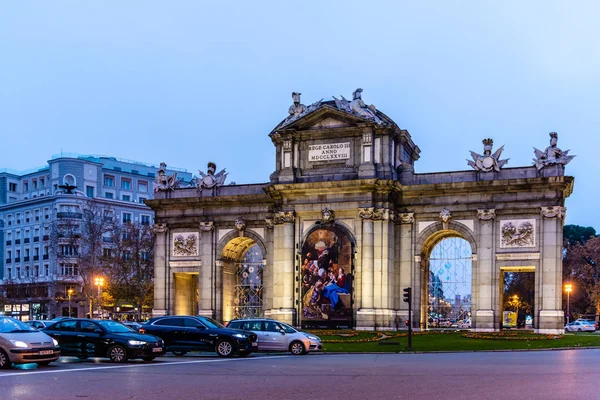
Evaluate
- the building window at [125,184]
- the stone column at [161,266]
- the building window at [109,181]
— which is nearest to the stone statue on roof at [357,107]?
the stone column at [161,266]

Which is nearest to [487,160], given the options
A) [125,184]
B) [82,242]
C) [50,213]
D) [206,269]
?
[206,269]

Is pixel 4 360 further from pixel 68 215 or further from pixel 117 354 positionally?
pixel 68 215

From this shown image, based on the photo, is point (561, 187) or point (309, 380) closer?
point (309, 380)

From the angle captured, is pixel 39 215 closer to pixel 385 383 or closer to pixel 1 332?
pixel 1 332

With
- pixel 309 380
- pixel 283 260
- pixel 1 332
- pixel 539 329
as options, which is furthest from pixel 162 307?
pixel 309 380

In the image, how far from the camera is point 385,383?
20281 millimetres

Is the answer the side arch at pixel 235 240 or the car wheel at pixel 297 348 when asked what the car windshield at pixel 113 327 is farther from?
the side arch at pixel 235 240

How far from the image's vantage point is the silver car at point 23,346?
80.0 feet

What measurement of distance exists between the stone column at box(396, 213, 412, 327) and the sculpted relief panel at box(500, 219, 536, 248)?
571 centimetres

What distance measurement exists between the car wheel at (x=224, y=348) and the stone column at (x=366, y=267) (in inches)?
767

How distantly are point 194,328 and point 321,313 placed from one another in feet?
66.0

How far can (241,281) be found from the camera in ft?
196

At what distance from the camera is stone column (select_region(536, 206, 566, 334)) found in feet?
160

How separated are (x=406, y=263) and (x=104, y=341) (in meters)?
27.5
